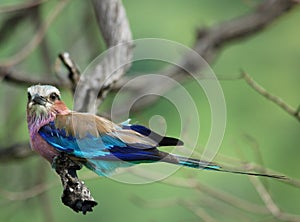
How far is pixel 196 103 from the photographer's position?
356cm

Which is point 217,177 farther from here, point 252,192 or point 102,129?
point 102,129

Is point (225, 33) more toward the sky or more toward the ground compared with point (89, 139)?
more toward the sky

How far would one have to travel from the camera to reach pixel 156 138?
50.4 inches

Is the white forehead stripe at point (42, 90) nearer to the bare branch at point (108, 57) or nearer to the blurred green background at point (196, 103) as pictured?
the bare branch at point (108, 57)

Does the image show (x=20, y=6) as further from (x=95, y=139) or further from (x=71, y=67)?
(x=95, y=139)

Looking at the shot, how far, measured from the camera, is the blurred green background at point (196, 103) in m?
3.28

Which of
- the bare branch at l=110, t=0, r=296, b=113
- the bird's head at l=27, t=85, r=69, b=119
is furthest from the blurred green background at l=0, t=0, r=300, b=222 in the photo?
the bird's head at l=27, t=85, r=69, b=119

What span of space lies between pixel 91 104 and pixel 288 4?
4.41 ft

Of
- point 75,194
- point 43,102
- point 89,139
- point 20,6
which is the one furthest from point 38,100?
point 20,6

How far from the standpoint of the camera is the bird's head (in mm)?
1375

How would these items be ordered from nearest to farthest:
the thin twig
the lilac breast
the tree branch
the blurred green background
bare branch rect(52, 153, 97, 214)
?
bare branch rect(52, 153, 97, 214)
the lilac breast
the thin twig
the tree branch
the blurred green background

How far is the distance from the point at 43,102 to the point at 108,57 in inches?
15.2

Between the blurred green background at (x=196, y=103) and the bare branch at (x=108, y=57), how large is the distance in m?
1.18

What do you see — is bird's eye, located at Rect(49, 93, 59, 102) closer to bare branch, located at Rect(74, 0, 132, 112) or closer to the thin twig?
bare branch, located at Rect(74, 0, 132, 112)
